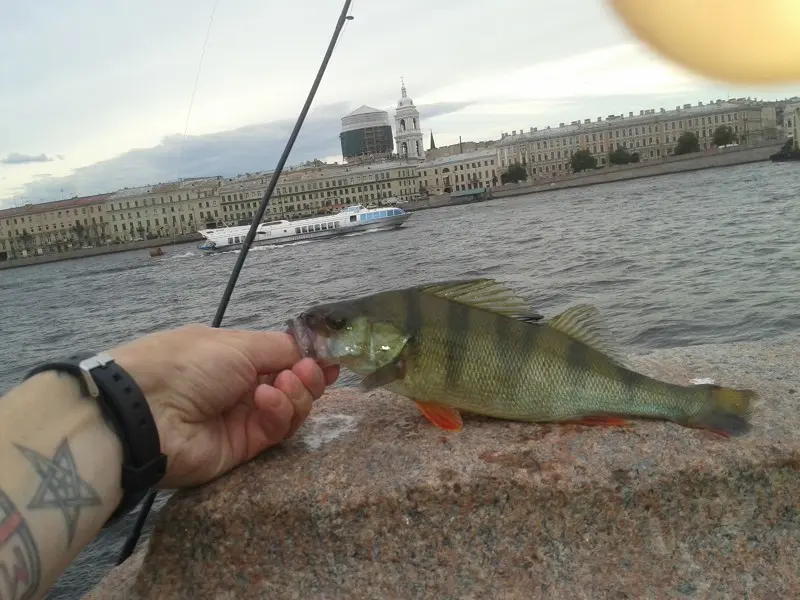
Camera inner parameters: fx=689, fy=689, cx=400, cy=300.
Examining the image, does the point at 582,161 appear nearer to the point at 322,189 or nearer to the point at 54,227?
the point at 322,189

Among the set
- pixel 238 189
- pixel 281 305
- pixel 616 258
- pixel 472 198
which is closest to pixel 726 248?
pixel 616 258

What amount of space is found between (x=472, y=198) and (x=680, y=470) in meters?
93.4

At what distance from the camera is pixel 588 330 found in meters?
2.00

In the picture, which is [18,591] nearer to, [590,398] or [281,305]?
[590,398]

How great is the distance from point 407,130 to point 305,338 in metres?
128

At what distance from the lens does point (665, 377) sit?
234 centimetres

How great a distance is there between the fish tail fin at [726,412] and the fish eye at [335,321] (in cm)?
97

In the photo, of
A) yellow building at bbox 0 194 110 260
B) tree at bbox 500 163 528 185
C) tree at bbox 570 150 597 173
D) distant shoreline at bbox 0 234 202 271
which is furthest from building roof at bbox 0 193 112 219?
tree at bbox 570 150 597 173

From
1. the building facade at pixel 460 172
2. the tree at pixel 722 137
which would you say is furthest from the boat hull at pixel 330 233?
the tree at pixel 722 137

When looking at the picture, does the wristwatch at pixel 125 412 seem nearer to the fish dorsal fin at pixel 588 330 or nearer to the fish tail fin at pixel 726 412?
the fish dorsal fin at pixel 588 330

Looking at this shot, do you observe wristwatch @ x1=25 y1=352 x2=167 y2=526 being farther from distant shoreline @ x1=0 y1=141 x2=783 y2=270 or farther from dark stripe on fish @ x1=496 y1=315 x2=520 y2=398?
distant shoreline @ x1=0 y1=141 x2=783 y2=270

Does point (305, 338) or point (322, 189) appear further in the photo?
point (322, 189)

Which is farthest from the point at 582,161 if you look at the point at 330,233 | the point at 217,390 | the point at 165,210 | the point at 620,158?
the point at 217,390

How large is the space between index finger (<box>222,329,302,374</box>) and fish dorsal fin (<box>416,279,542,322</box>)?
41 cm
